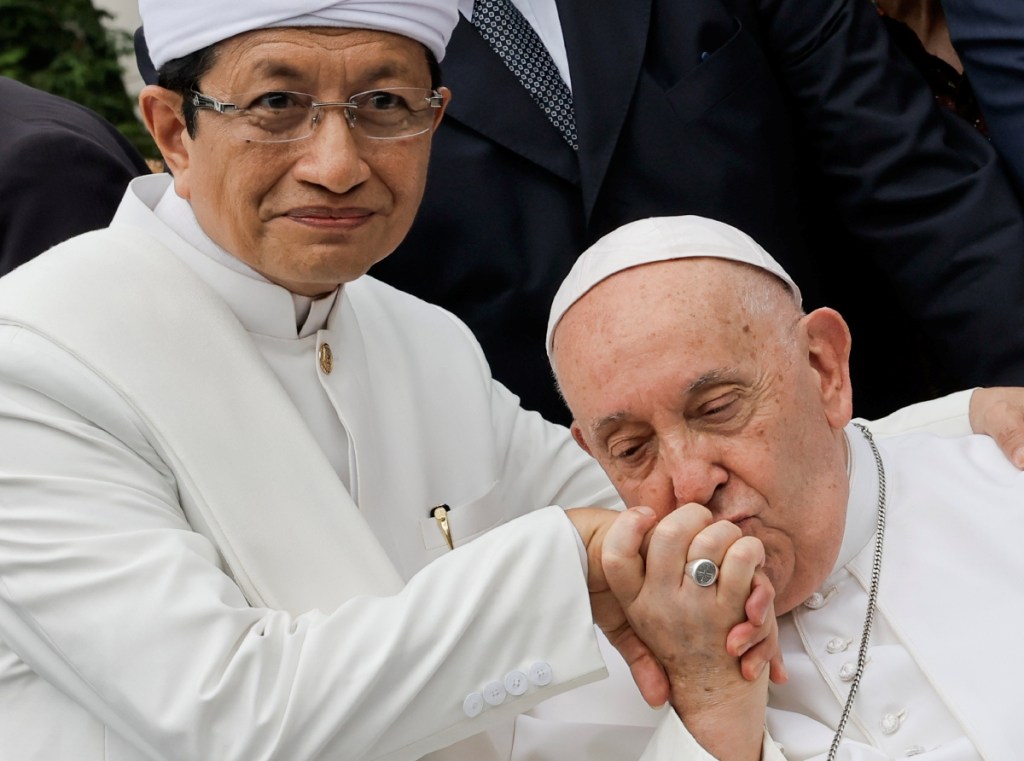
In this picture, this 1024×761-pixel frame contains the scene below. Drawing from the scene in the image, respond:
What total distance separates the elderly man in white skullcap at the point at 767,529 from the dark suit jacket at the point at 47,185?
1.28 meters

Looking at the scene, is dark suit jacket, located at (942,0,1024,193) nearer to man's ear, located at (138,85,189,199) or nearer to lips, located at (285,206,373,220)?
lips, located at (285,206,373,220)

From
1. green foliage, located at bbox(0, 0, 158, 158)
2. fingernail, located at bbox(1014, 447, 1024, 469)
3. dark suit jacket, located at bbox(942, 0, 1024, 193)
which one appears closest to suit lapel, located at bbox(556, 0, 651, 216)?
dark suit jacket, located at bbox(942, 0, 1024, 193)

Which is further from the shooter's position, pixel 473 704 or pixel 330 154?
pixel 330 154

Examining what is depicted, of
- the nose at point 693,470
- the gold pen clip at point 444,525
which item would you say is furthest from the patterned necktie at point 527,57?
the nose at point 693,470

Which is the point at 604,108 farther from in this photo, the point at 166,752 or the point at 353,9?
the point at 166,752

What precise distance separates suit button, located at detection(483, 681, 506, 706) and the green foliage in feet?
21.1

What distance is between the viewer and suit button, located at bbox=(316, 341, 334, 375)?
283cm

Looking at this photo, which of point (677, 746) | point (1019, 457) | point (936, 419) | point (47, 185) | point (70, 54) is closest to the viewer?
point (677, 746)

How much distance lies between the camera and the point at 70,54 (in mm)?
8273

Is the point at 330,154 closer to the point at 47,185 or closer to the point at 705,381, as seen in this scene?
the point at 705,381

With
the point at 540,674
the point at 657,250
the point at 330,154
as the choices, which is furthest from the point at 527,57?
the point at 540,674

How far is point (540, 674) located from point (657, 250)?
804 mm

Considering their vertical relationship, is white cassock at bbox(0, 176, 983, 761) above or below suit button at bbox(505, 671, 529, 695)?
above

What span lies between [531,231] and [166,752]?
173 cm
